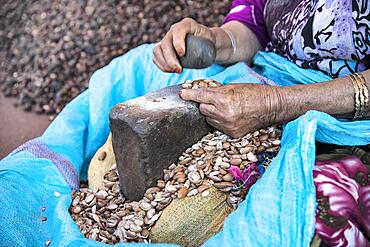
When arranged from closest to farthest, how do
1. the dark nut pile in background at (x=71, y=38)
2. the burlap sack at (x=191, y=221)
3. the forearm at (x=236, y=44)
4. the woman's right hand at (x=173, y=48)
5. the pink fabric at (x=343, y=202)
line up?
Answer: the pink fabric at (x=343, y=202)
the burlap sack at (x=191, y=221)
the woman's right hand at (x=173, y=48)
the forearm at (x=236, y=44)
the dark nut pile in background at (x=71, y=38)

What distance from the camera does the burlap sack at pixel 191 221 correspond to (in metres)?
1.48

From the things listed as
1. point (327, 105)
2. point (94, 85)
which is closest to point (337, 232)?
point (327, 105)

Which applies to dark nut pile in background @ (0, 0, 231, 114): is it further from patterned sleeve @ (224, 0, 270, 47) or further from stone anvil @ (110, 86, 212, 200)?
stone anvil @ (110, 86, 212, 200)

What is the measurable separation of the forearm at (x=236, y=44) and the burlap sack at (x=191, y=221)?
28.2 inches

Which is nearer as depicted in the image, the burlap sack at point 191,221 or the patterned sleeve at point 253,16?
the burlap sack at point 191,221

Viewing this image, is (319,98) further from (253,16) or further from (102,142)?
(102,142)

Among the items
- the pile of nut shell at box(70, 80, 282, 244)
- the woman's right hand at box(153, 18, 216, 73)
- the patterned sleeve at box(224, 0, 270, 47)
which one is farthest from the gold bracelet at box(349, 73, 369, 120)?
the patterned sleeve at box(224, 0, 270, 47)

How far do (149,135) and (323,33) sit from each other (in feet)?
2.07

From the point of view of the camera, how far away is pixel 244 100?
59.5 inches

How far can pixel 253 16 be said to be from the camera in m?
2.13

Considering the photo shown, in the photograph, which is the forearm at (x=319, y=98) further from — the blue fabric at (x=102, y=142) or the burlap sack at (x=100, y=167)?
the burlap sack at (x=100, y=167)

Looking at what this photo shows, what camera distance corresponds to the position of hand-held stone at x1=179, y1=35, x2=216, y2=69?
176 centimetres

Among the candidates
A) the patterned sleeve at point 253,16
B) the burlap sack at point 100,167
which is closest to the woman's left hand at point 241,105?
the burlap sack at point 100,167

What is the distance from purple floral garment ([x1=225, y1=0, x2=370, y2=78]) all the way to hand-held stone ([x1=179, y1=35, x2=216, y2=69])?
11.3 inches
